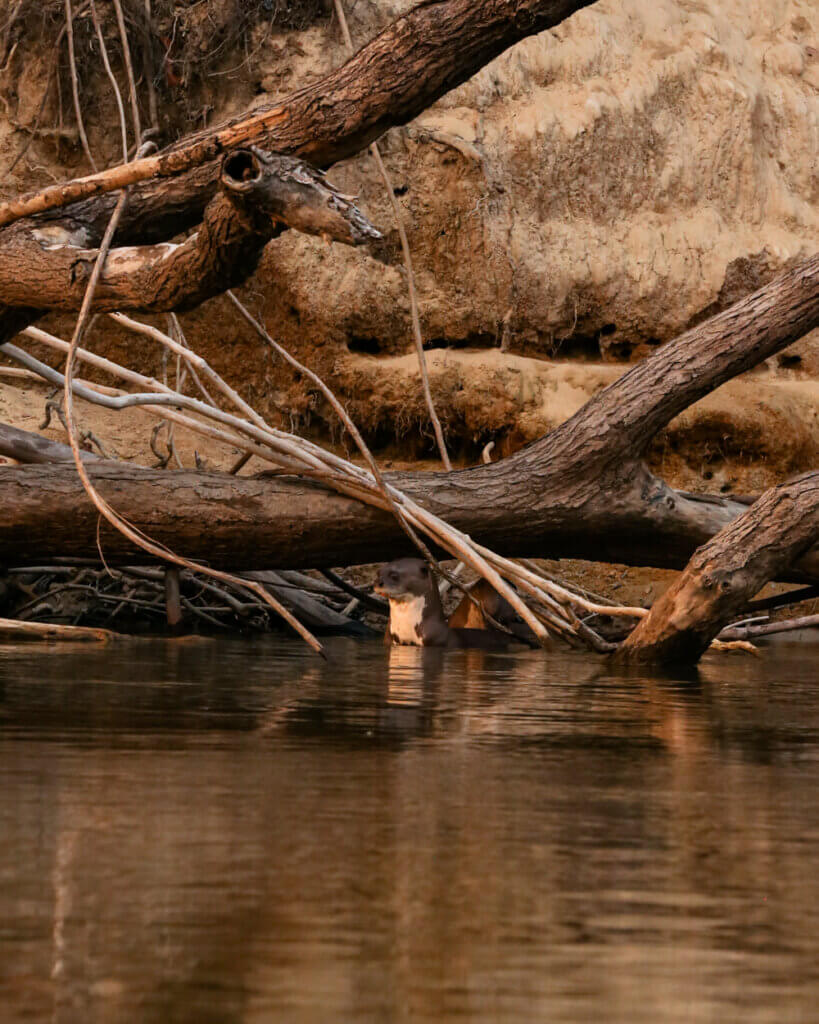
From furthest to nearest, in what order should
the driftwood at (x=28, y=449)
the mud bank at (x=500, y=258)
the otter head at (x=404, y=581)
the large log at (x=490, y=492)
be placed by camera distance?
the mud bank at (x=500, y=258)
the otter head at (x=404, y=581)
the driftwood at (x=28, y=449)
the large log at (x=490, y=492)

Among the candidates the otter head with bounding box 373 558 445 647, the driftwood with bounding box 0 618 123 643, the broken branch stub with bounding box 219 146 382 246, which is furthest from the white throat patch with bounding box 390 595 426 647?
the broken branch stub with bounding box 219 146 382 246

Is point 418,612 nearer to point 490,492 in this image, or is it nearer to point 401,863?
point 490,492

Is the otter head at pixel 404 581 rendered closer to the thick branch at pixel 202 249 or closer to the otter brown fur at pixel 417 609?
the otter brown fur at pixel 417 609

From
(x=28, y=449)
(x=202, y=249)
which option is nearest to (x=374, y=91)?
(x=202, y=249)

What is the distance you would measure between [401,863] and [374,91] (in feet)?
12.4

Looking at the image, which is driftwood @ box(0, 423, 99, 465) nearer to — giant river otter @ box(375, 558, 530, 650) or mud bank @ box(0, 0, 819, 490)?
giant river otter @ box(375, 558, 530, 650)

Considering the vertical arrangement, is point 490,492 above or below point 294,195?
below

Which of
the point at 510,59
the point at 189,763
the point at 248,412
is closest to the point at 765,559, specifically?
the point at 248,412

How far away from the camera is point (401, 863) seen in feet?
7.11

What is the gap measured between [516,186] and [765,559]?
20.1 ft

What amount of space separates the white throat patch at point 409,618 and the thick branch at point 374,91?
255 centimetres

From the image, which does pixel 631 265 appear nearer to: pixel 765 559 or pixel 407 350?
pixel 407 350

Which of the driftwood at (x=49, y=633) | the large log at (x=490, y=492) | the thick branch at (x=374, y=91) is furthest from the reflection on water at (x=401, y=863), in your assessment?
the driftwood at (x=49, y=633)

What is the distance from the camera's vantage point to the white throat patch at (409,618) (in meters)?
7.55
